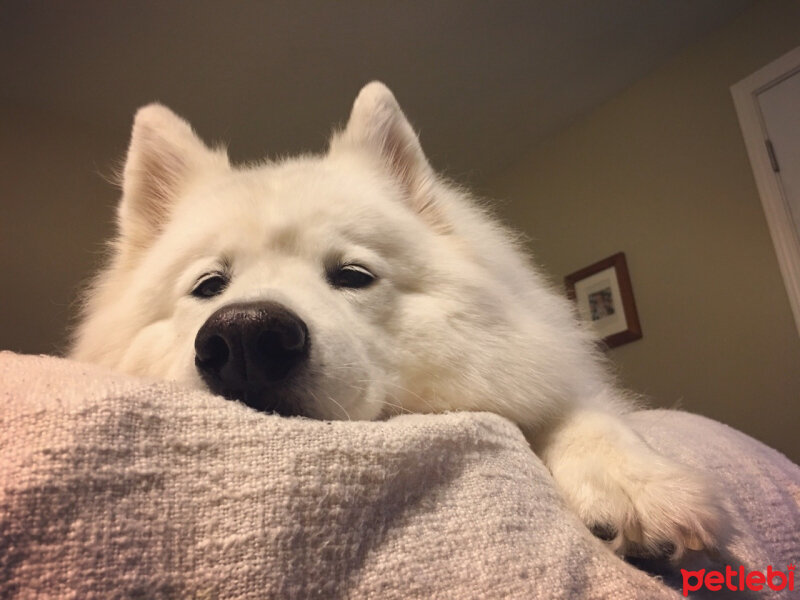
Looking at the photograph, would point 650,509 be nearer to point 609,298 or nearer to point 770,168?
point 770,168

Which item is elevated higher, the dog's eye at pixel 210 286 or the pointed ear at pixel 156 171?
the pointed ear at pixel 156 171

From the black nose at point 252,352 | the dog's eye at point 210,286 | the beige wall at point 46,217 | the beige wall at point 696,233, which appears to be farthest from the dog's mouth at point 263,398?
the beige wall at point 696,233

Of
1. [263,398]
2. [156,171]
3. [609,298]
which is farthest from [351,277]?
[609,298]

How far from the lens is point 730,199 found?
10.3 ft

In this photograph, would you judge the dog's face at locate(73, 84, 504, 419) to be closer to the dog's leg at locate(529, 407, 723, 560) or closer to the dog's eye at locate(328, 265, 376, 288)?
the dog's eye at locate(328, 265, 376, 288)

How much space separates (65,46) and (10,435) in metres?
3.10

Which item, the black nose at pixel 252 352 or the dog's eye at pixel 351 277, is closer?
the black nose at pixel 252 352

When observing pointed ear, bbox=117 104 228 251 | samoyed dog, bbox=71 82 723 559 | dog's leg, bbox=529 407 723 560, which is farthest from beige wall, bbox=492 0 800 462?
pointed ear, bbox=117 104 228 251

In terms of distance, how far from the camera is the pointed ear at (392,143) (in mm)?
1513

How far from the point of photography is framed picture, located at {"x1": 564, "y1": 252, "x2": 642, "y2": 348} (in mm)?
3586

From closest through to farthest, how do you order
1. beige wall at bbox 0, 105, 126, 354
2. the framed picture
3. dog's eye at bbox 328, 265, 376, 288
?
dog's eye at bbox 328, 265, 376, 288 → beige wall at bbox 0, 105, 126, 354 → the framed picture

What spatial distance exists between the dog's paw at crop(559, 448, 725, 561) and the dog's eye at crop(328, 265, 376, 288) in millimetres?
589

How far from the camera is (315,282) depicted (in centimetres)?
114

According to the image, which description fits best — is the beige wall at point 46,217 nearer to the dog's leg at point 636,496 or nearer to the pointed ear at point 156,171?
the pointed ear at point 156,171
